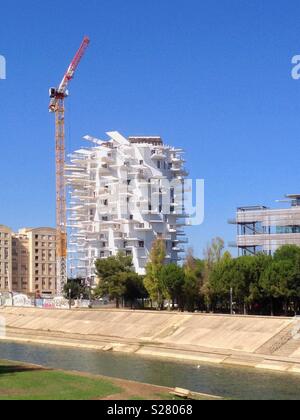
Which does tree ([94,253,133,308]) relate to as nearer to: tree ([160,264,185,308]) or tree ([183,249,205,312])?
tree ([160,264,185,308])

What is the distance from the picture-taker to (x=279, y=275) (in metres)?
67.0

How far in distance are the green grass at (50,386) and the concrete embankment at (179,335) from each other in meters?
15.7

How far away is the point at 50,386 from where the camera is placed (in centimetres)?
3362

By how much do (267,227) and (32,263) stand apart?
7785 cm

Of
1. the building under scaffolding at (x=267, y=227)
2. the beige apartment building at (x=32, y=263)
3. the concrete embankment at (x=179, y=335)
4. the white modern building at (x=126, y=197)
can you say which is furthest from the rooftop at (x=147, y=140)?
the beige apartment building at (x=32, y=263)

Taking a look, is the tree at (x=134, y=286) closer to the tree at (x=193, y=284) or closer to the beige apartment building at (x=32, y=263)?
the tree at (x=193, y=284)

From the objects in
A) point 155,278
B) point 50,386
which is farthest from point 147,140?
point 50,386

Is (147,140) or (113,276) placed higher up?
(147,140)

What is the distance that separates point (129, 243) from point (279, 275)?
2064 inches

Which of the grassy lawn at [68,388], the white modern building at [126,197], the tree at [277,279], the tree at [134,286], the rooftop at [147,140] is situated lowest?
the grassy lawn at [68,388]

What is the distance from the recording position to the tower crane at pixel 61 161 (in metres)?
126

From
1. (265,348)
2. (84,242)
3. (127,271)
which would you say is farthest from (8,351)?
(84,242)

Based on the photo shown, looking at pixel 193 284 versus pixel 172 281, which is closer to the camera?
pixel 193 284

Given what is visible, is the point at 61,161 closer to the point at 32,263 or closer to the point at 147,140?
the point at 147,140
